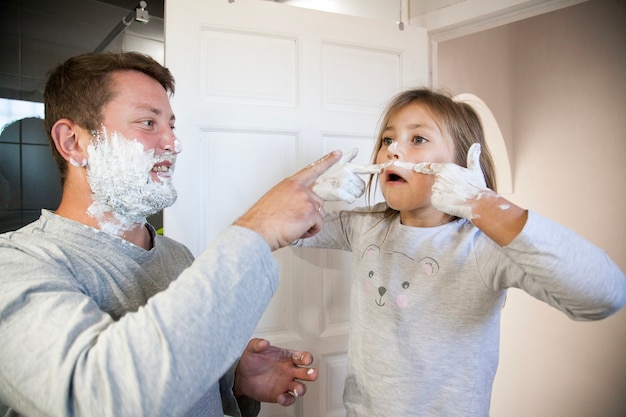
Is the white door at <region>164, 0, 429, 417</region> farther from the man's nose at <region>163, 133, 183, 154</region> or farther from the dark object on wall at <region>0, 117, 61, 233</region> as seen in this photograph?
the dark object on wall at <region>0, 117, 61, 233</region>

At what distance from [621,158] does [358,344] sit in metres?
1.69

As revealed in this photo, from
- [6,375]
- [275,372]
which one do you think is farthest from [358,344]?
[6,375]

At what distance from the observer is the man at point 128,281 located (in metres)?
0.43

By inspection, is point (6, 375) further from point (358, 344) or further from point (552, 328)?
point (552, 328)

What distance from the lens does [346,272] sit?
134cm

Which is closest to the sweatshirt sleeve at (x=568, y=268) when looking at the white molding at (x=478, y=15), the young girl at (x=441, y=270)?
the young girl at (x=441, y=270)

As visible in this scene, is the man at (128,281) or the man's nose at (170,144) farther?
the man's nose at (170,144)

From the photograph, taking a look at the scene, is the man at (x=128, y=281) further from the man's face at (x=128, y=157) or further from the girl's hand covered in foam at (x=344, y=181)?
the girl's hand covered in foam at (x=344, y=181)

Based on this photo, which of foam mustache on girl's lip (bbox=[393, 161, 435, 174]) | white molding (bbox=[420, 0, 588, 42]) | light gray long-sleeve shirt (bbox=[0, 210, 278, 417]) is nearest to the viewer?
light gray long-sleeve shirt (bbox=[0, 210, 278, 417])

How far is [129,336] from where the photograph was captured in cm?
44

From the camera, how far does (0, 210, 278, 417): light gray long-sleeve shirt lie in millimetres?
426

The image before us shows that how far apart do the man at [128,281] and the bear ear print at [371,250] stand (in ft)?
1.00

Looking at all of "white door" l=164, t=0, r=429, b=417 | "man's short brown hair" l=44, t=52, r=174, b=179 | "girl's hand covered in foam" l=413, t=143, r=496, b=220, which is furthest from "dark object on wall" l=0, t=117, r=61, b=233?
"girl's hand covered in foam" l=413, t=143, r=496, b=220

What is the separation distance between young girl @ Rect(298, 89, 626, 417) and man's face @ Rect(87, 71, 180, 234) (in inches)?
17.6
